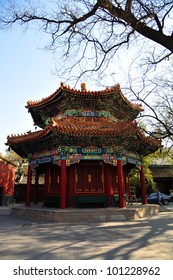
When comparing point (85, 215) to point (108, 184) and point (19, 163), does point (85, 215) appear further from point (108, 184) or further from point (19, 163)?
point (19, 163)

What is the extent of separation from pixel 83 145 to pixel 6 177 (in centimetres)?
1418

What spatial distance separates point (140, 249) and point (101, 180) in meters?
6.84

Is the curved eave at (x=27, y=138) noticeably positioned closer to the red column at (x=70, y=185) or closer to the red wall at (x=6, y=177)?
the red column at (x=70, y=185)

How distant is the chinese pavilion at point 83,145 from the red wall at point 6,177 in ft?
29.4

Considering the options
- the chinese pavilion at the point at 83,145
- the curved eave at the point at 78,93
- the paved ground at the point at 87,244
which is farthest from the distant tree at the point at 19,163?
the paved ground at the point at 87,244

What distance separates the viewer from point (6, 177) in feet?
72.2

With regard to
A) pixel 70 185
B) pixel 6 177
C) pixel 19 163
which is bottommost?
pixel 70 185

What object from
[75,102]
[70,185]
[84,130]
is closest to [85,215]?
[70,185]

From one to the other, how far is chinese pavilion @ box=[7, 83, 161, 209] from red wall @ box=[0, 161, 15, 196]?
8.95m

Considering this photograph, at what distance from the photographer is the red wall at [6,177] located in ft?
69.4

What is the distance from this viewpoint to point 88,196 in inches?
446

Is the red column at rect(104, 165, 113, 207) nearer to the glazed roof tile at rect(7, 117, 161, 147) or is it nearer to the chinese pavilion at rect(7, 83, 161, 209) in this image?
the chinese pavilion at rect(7, 83, 161, 209)

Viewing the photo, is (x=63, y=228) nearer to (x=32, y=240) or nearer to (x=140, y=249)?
(x=32, y=240)
